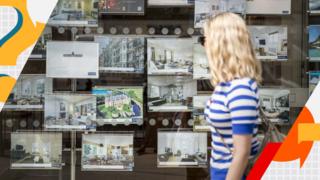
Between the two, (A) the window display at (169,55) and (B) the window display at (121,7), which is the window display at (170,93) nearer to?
(A) the window display at (169,55)

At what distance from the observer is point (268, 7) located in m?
5.21

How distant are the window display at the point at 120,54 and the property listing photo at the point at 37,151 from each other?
2.48ft

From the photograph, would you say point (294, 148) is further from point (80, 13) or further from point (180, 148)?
point (80, 13)

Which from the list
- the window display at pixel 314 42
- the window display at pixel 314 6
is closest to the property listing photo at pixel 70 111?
the window display at pixel 314 42

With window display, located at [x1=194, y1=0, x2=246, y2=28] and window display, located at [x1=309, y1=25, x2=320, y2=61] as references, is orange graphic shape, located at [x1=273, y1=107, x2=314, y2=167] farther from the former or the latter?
window display, located at [x1=194, y1=0, x2=246, y2=28]

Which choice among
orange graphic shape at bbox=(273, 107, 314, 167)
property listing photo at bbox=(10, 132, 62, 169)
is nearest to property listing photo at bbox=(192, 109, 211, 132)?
orange graphic shape at bbox=(273, 107, 314, 167)

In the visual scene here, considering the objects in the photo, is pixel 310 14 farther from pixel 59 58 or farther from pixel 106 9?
pixel 59 58

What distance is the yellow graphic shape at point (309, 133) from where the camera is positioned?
491cm

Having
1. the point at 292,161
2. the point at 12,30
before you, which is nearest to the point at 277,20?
the point at 292,161

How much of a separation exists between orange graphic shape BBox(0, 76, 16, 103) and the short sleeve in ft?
8.36

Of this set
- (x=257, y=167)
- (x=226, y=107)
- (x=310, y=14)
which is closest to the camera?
(x=226, y=107)

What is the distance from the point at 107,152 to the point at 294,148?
5.29 ft

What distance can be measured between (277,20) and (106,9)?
4.85ft

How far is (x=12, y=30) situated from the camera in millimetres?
4898
